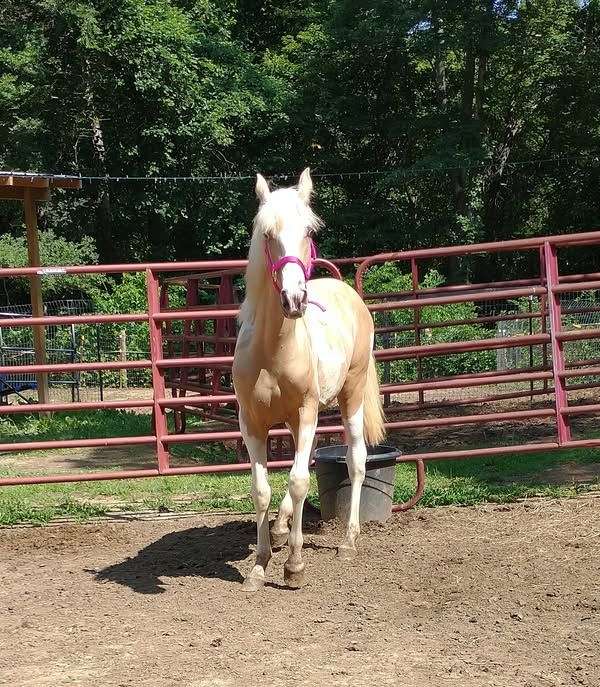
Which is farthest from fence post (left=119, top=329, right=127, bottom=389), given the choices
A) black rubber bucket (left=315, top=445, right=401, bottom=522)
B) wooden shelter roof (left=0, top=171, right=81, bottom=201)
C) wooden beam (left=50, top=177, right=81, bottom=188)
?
black rubber bucket (left=315, top=445, right=401, bottom=522)

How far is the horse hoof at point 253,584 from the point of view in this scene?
4359 millimetres

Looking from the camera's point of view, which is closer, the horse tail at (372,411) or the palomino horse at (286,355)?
the palomino horse at (286,355)

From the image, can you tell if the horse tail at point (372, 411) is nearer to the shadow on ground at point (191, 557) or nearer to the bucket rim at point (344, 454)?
the bucket rim at point (344, 454)

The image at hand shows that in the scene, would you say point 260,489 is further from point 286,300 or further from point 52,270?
point 52,270

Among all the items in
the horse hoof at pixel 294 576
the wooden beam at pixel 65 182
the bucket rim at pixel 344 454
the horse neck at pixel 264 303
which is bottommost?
the horse hoof at pixel 294 576

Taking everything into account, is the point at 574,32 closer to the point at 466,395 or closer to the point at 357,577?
the point at 466,395

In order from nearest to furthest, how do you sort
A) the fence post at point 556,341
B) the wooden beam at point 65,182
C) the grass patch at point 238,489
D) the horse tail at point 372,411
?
1. the horse tail at point 372,411
2. the grass patch at point 238,489
3. the fence post at point 556,341
4. the wooden beam at point 65,182

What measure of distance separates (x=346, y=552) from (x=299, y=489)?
0.63 metres

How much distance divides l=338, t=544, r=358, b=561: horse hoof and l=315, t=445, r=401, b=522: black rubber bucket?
0.61m

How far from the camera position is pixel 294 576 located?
14.3 ft

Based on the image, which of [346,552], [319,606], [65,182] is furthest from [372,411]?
[65,182]

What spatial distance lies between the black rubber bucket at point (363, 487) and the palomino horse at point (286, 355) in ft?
1.35

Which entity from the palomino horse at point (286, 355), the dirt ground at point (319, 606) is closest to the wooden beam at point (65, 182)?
the dirt ground at point (319, 606)

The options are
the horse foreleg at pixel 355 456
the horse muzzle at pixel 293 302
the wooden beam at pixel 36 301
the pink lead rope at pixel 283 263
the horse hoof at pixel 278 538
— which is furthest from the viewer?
the wooden beam at pixel 36 301
